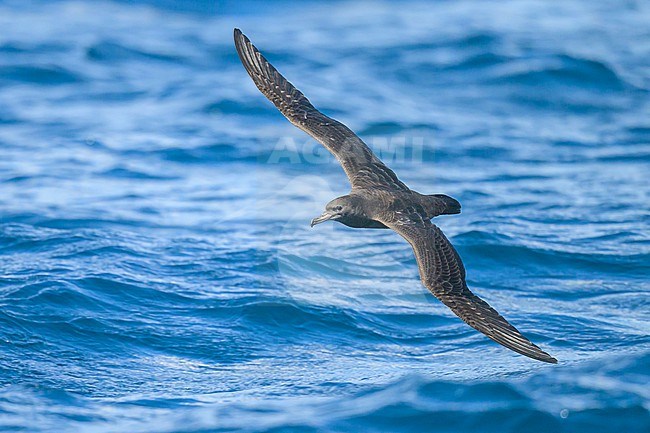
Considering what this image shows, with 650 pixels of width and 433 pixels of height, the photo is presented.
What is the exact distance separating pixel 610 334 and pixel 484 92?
8.58 metres

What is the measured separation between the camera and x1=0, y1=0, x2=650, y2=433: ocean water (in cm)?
995

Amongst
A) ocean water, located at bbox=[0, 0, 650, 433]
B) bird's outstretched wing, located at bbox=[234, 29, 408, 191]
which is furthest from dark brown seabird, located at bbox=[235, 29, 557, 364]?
ocean water, located at bbox=[0, 0, 650, 433]

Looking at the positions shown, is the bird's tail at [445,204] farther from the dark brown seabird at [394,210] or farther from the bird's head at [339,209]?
the bird's head at [339,209]

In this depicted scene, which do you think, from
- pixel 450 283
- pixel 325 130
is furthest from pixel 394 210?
pixel 325 130

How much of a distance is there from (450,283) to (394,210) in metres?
1.11

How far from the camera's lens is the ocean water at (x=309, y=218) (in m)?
9.95

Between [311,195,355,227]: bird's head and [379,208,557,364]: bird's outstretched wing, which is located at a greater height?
[311,195,355,227]: bird's head

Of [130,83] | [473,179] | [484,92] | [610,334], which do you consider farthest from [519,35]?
[610,334]

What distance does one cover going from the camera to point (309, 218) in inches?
574

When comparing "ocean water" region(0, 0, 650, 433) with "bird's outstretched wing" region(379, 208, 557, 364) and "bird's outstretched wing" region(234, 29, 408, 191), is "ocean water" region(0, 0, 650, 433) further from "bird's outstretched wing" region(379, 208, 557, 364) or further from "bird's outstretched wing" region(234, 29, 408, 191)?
"bird's outstretched wing" region(234, 29, 408, 191)

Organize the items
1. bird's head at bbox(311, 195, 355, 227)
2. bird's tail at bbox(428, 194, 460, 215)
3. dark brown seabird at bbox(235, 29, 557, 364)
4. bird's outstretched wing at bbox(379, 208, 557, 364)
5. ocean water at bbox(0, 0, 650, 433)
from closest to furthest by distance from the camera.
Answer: bird's outstretched wing at bbox(379, 208, 557, 364)
dark brown seabird at bbox(235, 29, 557, 364)
bird's head at bbox(311, 195, 355, 227)
bird's tail at bbox(428, 194, 460, 215)
ocean water at bbox(0, 0, 650, 433)

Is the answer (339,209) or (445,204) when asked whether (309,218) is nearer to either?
(445,204)

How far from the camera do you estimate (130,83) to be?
19.5 metres

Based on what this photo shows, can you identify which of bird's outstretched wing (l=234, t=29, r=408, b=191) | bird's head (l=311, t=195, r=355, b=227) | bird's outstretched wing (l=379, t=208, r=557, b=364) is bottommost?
bird's outstretched wing (l=379, t=208, r=557, b=364)
